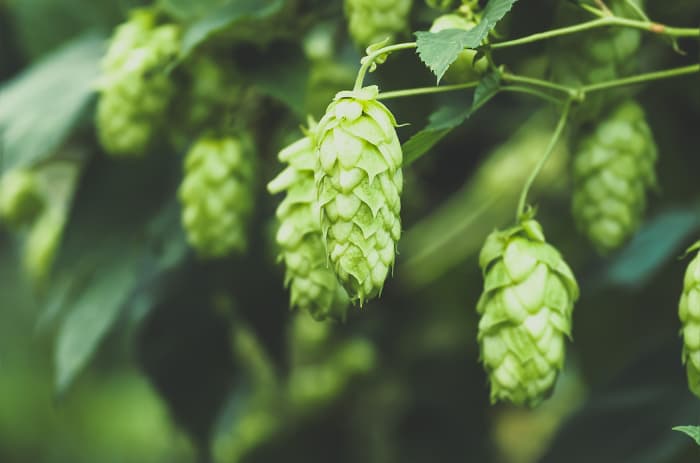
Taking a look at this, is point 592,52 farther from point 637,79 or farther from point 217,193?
point 217,193

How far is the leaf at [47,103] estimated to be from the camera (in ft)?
4.82

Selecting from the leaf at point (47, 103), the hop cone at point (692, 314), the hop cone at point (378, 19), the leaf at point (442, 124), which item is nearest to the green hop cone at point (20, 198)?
the leaf at point (47, 103)

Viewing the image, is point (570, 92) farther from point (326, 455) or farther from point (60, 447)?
point (60, 447)

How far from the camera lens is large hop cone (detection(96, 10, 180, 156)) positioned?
130 centimetres

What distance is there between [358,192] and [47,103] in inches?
33.7

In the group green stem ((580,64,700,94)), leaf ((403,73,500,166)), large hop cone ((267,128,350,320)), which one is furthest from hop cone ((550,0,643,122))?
large hop cone ((267,128,350,320))

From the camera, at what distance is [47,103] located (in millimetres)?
1551

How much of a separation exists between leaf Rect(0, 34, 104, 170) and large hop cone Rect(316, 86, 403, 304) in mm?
708

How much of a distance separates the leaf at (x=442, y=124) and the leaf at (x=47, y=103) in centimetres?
66

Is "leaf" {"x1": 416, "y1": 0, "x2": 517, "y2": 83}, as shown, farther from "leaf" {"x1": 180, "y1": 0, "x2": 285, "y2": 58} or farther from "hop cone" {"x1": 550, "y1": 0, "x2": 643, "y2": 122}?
"leaf" {"x1": 180, "y1": 0, "x2": 285, "y2": 58}

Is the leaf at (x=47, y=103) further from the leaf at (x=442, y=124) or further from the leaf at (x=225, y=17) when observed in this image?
the leaf at (x=442, y=124)

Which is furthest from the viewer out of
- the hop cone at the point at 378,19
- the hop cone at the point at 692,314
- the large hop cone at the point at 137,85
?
the large hop cone at the point at 137,85

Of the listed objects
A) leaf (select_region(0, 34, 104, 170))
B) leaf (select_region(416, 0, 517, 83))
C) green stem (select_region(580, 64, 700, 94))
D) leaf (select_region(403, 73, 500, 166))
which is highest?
leaf (select_region(416, 0, 517, 83))

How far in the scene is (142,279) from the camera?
1.54 meters
